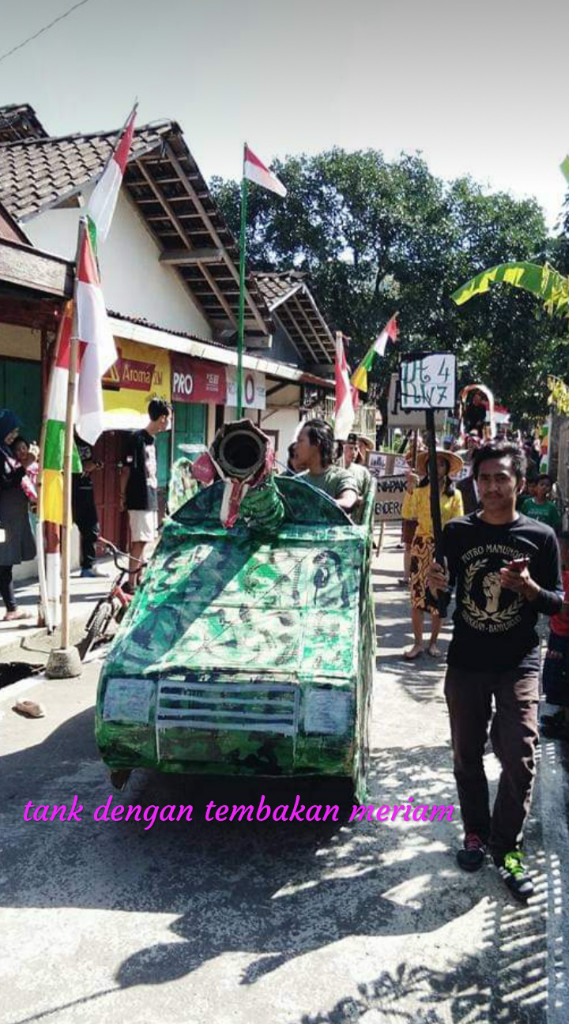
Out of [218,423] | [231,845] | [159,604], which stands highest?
[218,423]

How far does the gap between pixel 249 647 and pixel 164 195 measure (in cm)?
964

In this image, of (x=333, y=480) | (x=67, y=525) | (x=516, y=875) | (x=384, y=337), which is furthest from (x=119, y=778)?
(x=384, y=337)

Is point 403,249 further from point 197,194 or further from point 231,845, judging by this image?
point 231,845

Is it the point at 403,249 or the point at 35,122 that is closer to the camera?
the point at 35,122

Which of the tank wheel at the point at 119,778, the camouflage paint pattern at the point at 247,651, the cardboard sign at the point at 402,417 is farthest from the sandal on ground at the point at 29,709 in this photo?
the cardboard sign at the point at 402,417

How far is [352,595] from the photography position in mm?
4391

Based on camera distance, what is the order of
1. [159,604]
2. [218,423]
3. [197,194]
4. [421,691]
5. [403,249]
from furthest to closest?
[403,249]
[218,423]
[197,194]
[421,691]
[159,604]

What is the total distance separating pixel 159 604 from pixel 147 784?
3.44ft

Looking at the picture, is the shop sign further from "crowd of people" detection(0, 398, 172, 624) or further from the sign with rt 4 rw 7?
the sign with rt 4 rw 7

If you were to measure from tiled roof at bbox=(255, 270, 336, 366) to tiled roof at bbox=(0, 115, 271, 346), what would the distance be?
194cm

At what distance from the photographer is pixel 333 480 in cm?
553

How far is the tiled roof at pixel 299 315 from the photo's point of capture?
55.6 feet

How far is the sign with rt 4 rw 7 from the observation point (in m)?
4.21

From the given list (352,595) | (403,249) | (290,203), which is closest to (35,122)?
(290,203)
